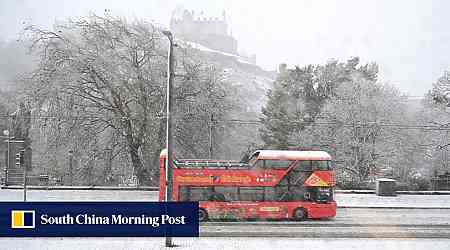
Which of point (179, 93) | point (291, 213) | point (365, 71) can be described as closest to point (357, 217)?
point (291, 213)

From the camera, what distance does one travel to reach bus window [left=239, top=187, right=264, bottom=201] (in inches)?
973

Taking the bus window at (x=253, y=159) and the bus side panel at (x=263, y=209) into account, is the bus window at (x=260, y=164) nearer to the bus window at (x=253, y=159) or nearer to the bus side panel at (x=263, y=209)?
the bus window at (x=253, y=159)

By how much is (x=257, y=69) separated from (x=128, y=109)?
10266cm

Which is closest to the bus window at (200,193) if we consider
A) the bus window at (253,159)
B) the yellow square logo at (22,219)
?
the bus window at (253,159)

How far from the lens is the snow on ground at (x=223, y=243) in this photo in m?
15.9

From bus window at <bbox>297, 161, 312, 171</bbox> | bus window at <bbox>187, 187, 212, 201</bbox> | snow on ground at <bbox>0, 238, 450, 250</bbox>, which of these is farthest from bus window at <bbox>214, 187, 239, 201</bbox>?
snow on ground at <bbox>0, 238, 450, 250</bbox>

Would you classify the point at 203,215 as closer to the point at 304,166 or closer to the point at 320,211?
→ the point at 304,166

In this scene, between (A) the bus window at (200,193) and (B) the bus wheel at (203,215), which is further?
(A) the bus window at (200,193)

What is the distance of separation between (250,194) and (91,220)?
1090cm

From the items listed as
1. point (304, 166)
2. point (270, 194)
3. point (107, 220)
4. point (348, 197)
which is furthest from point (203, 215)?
point (348, 197)

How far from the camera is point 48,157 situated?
37.9 m

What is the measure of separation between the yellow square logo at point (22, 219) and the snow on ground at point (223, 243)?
20.5 inches

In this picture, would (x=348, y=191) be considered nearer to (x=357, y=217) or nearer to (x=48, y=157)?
(x=357, y=217)

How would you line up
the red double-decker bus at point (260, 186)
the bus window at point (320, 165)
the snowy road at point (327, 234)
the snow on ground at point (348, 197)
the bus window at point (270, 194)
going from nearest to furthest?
1. the snowy road at point (327, 234)
2. the red double-decker bus at point (260, 186)
3. the bus window at point (270, 194)
4. the bus window at point (320, 165)
5. the snow on ground at point (348, 197)
